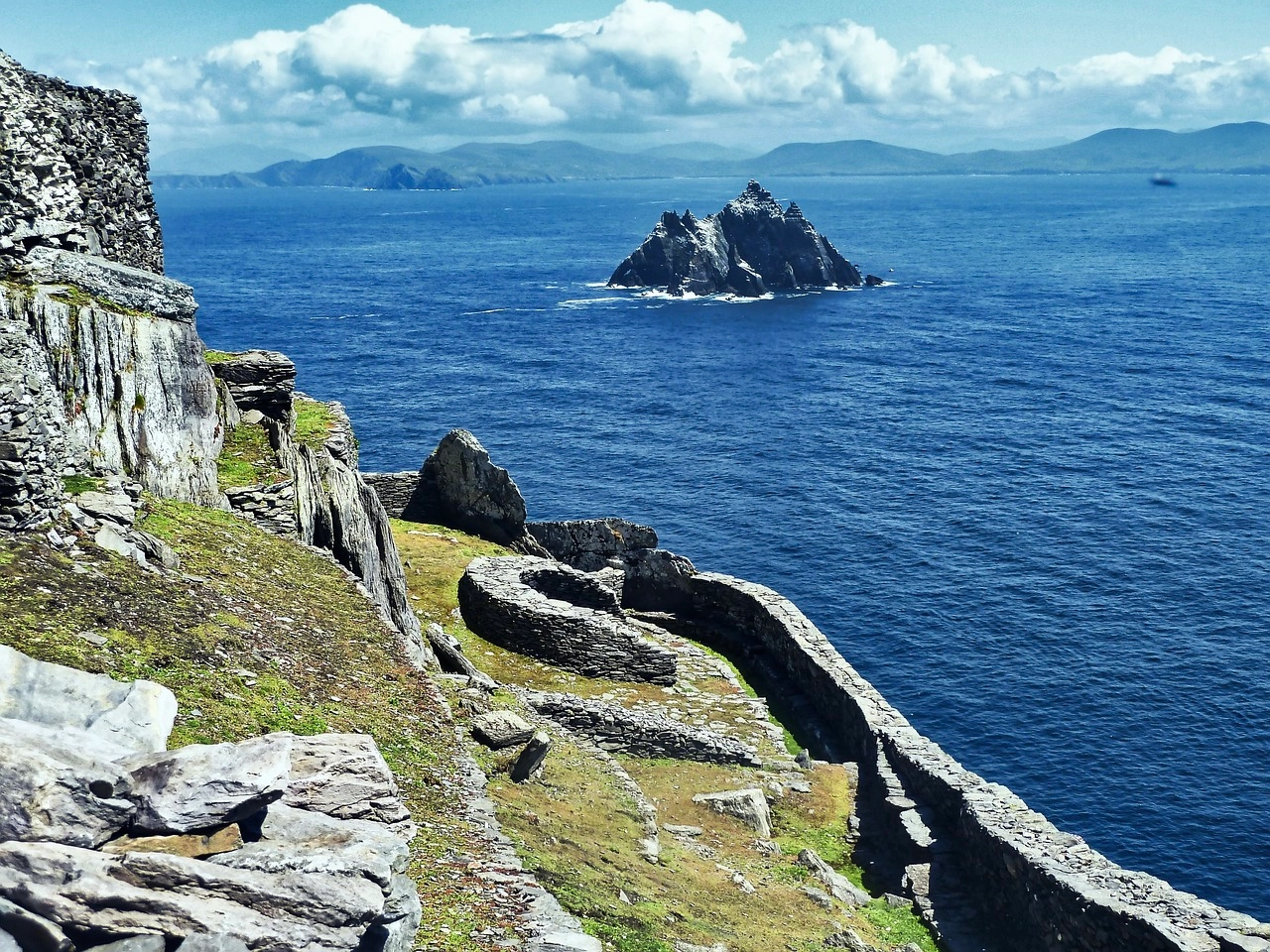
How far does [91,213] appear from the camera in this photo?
26.6 meters

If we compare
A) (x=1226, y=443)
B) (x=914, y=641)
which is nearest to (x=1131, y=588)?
(x=914, y=641)

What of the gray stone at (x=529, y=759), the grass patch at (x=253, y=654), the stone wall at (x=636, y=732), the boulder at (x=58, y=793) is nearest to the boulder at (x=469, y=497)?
the stone wall at (x=636, y=732)

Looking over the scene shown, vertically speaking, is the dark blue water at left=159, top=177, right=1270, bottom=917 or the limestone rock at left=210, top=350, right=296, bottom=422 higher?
the limestone rock at left=210, top=350, right=296, bottom=422

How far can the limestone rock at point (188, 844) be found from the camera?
9.69 meters

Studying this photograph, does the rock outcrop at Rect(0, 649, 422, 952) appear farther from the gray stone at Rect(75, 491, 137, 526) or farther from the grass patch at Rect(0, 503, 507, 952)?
the gray stone at Rect(75, 491, 137, 526)

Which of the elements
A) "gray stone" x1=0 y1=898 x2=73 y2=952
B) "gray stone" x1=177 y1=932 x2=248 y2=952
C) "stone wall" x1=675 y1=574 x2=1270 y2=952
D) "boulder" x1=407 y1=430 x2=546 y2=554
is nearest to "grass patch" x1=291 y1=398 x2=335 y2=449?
"boulder" x1=407 y1=430 x2=546 y2=554

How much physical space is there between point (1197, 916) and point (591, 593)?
20.4 meters

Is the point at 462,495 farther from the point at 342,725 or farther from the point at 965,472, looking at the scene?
the point at 965,472

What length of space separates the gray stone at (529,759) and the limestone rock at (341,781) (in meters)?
7.80

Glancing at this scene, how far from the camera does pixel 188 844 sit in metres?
9.98

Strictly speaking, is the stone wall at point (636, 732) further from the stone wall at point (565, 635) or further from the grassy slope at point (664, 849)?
the stone wall at point (565, 635)

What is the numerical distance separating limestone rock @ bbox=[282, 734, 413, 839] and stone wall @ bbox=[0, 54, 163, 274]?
50.2ft

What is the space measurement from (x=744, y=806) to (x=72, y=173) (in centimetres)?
1957

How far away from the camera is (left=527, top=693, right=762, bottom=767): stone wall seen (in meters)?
28.6
